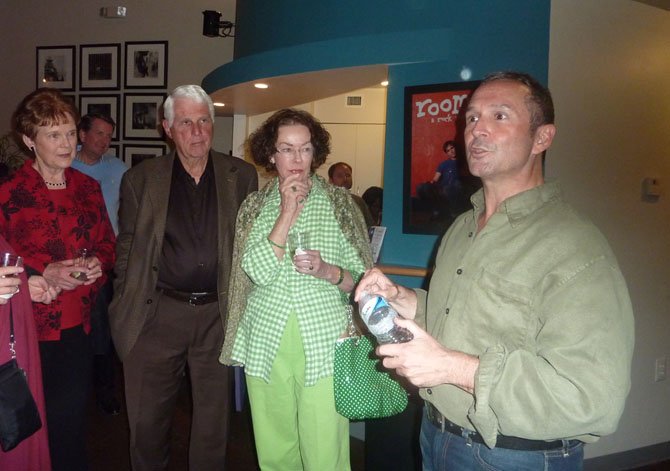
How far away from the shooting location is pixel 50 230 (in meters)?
2.48

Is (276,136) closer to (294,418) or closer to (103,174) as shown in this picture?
(294,418)

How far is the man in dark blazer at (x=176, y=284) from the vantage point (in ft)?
8.48

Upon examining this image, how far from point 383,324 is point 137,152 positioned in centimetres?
773

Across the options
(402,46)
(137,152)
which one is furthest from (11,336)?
(137,152)

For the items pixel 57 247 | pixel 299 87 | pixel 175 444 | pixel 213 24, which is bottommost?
pixel 175 444

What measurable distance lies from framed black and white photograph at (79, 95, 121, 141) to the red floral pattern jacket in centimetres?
620

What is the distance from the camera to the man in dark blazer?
259cm

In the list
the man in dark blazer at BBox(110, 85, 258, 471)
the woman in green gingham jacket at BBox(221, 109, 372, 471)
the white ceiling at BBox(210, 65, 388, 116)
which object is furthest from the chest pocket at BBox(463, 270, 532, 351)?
the white ceiling at BBox(210, 65, 388, 116)

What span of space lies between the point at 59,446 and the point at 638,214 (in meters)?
3.59

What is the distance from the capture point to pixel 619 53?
347 cm

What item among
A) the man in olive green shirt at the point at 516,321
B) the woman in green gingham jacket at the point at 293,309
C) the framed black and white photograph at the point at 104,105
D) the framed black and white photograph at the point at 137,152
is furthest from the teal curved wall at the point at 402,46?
the framed black and white photograph at the point at 104,105

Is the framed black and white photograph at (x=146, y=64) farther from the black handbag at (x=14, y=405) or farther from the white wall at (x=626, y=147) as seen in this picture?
the black handbag at (x=14, y=405)

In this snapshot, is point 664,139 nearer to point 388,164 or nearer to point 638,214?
point 638,214

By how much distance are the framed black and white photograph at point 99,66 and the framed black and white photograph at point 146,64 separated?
20cm
